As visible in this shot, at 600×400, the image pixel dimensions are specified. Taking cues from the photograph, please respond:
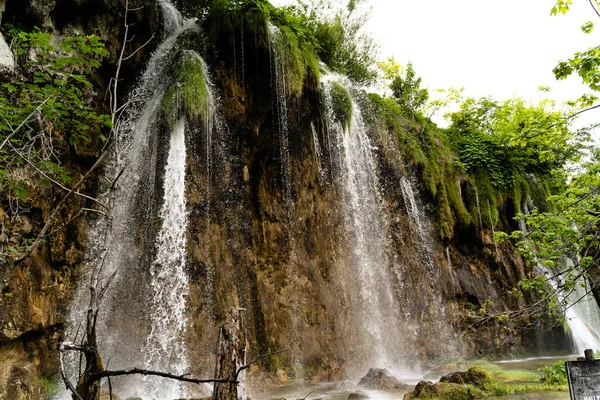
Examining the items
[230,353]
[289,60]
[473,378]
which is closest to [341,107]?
[289,60]

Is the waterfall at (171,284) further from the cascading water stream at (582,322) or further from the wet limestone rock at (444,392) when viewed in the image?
the cascading water stream at (582,322)

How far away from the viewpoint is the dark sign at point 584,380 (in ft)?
12.9

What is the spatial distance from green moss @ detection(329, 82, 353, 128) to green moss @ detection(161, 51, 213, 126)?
4457 millimetres

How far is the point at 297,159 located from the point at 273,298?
4.47 m

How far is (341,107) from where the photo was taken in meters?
14.7

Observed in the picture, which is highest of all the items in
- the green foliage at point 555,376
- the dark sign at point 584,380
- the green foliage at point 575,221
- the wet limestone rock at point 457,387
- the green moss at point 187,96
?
the green moss at point 187,96

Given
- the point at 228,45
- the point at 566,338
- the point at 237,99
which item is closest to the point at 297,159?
the point at 237,99

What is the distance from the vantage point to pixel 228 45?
13.0 m

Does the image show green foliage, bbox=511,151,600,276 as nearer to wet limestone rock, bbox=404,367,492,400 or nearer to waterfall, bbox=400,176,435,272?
wet limestone rock, bbox=404,367,492,400

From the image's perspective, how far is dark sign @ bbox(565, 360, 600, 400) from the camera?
3.94 meters

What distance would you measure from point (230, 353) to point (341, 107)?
12270 mm

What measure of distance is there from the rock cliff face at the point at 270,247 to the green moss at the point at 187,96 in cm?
39

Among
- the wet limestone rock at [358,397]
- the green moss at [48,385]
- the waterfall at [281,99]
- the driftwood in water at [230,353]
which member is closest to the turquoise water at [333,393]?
the wet limestone rock at [358,397]

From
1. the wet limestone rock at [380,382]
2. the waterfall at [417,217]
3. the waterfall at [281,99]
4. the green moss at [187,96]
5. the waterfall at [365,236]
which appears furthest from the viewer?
the waterfall at [417,217]
